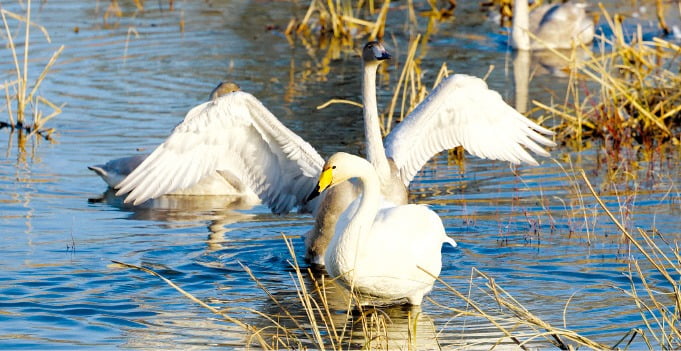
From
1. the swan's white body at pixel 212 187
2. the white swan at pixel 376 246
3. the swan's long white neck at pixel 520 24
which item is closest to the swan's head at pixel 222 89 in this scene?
the swan's white body at pixel 212 187

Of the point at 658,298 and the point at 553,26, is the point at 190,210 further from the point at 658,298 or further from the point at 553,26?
the point at 553,26

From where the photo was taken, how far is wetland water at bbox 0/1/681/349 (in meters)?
6.48

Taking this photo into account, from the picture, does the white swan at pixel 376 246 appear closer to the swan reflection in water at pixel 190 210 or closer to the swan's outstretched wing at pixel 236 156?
the swan's outstretched wing at pixel 236 156

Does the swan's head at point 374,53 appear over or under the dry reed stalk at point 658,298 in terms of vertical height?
over

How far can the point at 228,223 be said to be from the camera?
29.1 ft

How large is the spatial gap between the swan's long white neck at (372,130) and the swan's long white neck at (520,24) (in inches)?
310

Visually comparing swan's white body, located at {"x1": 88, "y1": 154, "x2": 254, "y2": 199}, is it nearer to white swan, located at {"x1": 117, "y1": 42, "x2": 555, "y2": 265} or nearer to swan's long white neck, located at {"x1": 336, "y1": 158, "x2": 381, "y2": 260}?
white swan, located at {"x1": 117, "y1": 42, "x2": 555, "y2": 265}

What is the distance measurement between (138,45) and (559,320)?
1026 centimetres

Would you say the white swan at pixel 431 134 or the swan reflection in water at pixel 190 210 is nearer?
the white swan at pixel 431 134

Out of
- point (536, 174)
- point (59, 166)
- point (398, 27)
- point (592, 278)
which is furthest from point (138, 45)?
point (592, 278)

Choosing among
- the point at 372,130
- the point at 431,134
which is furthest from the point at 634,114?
the point at 372,130

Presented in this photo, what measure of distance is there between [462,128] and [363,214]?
9.20 feet

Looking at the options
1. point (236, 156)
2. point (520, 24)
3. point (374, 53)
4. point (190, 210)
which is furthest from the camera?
point (520, 24)

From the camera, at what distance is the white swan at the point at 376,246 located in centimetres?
637
